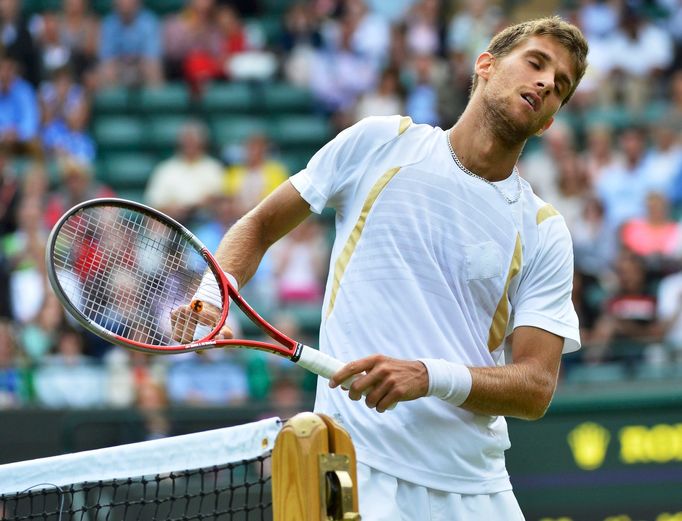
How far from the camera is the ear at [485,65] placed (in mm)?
4367

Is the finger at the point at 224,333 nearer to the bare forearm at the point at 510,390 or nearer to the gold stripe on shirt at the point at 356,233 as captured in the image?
the gold stripe on shirt at the point at 356,233

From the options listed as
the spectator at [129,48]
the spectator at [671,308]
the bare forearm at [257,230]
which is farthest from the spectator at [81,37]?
the bare forearm at [257,230]

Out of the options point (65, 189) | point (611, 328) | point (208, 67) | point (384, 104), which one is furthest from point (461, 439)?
point (208, 67)

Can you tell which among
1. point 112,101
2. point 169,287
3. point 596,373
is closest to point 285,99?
point 112,101

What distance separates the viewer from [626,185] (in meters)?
11.7

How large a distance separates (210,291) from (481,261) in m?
0.83

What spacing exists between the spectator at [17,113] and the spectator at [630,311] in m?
5.24

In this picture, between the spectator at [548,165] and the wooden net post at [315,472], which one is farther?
the spectator at [548,165]

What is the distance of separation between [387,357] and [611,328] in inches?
251

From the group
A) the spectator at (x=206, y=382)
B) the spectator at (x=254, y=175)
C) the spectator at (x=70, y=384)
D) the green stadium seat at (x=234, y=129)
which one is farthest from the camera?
the green stadium seat at (x=234, y=129)

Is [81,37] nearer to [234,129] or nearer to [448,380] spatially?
[234,129]

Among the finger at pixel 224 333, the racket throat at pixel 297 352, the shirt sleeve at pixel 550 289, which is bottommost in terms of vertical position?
the racket throat at pixel 297 352

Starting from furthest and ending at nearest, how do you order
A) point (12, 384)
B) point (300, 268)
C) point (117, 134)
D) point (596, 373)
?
point (117, 134), point (300, 268), point (596, 373), point (12, 384)

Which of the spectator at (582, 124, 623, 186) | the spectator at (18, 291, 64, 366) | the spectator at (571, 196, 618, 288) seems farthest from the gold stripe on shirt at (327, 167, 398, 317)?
the spectator at (582, 124, 623, 186)
